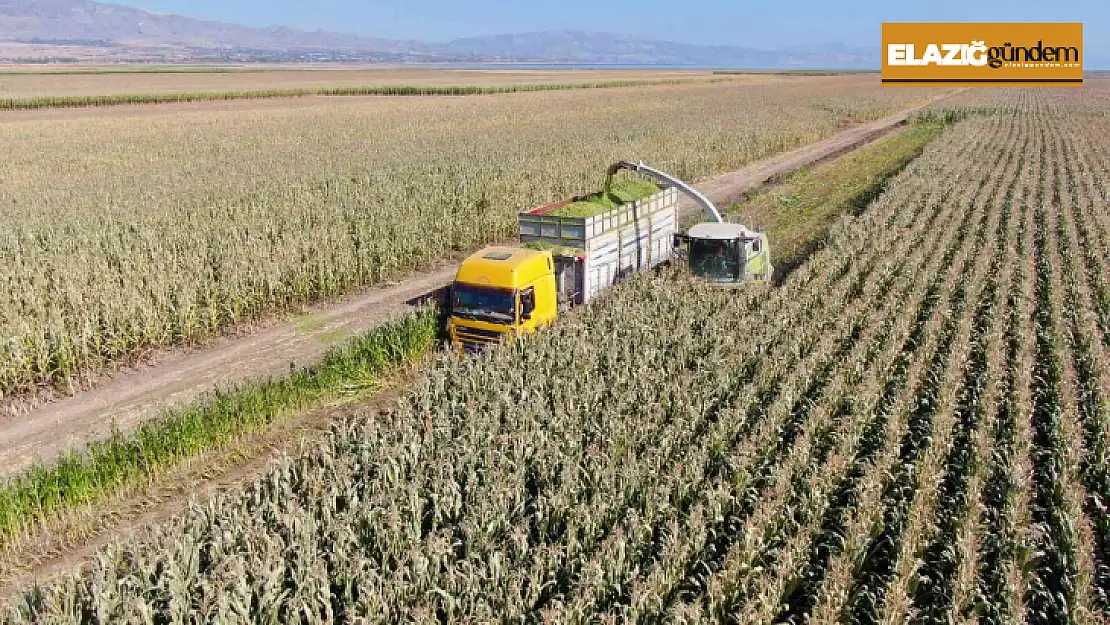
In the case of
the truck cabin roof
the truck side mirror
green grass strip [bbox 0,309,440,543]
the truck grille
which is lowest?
green grass strip [bbox 0,309,440,543]

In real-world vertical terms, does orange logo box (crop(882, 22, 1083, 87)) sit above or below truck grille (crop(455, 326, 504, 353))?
above

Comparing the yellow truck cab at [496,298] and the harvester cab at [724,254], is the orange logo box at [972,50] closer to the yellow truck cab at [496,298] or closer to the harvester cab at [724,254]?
the harvester cab at [724,254]

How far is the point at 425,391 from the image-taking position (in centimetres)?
1064

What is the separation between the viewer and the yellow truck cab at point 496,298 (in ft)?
42.6

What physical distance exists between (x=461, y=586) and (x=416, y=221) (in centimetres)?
1619

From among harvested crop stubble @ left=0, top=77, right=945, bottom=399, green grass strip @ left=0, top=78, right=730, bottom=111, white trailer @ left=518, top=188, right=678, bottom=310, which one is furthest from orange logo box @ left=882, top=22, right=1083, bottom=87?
white trailer @ left=518, top=188, right=678, bottom=310

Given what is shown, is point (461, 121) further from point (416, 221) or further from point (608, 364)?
point (608, 364)

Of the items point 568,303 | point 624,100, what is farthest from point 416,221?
point 624,100

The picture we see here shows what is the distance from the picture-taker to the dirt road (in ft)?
38.3

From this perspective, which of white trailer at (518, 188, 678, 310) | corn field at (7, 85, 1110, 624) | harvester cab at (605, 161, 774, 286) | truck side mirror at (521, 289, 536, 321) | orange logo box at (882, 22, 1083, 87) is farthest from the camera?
orange logo box at (882, 22, 1083, 87)

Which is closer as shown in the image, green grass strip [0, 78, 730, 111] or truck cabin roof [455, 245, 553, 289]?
truck cabin roof [455, 245, 553, 289]

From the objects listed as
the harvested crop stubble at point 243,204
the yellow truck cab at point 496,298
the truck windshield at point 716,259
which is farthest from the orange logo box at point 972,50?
the yellow truck cab at point 496,298

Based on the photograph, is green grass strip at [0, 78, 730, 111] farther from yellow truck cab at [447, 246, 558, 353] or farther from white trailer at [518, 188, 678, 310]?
yellow truck cab at [447, 246, 558, 353]

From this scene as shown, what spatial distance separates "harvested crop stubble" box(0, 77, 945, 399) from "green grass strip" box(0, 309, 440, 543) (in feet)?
10.8
